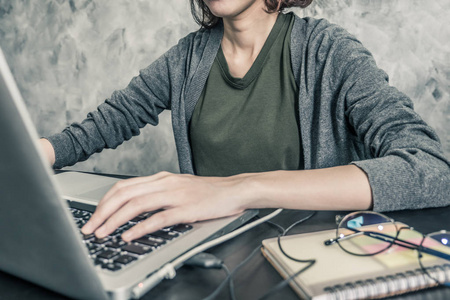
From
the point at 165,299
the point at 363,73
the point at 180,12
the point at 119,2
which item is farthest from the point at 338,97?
the point at 119,2

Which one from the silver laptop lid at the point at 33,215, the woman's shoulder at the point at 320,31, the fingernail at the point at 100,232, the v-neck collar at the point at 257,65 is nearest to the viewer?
the silver laptop lid at the point at 33,215

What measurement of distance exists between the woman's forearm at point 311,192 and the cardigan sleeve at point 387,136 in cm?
2

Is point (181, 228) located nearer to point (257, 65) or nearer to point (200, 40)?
point (257, 65)

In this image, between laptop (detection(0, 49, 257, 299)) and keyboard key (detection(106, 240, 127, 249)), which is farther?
keyboard key (detection(106, 240, 127, 249))

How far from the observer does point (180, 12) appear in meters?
1.76

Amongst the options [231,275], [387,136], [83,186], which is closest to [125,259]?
[231,275]

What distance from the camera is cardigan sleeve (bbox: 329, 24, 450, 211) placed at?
0.59 metres

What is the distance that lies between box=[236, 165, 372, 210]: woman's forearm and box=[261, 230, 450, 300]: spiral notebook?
0.12m

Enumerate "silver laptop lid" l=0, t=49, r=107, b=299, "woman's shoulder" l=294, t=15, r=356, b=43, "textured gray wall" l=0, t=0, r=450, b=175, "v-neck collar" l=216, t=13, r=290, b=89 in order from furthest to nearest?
"textured gray wall" l=0, t=0, r=450, b=175 → "v-neck collar" l=216, t=13, r=290, b=89 → "woman's shoulder" l=294, t=15, r=356, b=43 → "silver laptop lid" l=0, t=49, r=107, b=299

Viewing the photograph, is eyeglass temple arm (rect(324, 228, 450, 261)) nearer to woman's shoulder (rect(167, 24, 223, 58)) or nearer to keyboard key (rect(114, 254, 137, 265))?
keyboard key (rect(114, 254, 137, 265))

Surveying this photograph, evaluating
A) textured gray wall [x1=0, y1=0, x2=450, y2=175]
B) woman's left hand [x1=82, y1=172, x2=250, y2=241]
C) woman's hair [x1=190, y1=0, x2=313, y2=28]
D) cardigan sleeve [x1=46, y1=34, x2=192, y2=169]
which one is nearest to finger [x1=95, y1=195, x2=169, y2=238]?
woman's left hand [x1=82, y1=172, x2=250, y2=241]

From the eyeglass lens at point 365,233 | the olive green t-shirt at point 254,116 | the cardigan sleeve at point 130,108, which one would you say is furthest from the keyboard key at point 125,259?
the cardigan sleeve at point 130,108

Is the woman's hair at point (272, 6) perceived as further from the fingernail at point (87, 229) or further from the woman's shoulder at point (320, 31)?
the fingernail at point (87, 229)

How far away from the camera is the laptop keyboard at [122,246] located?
1.33 ft
